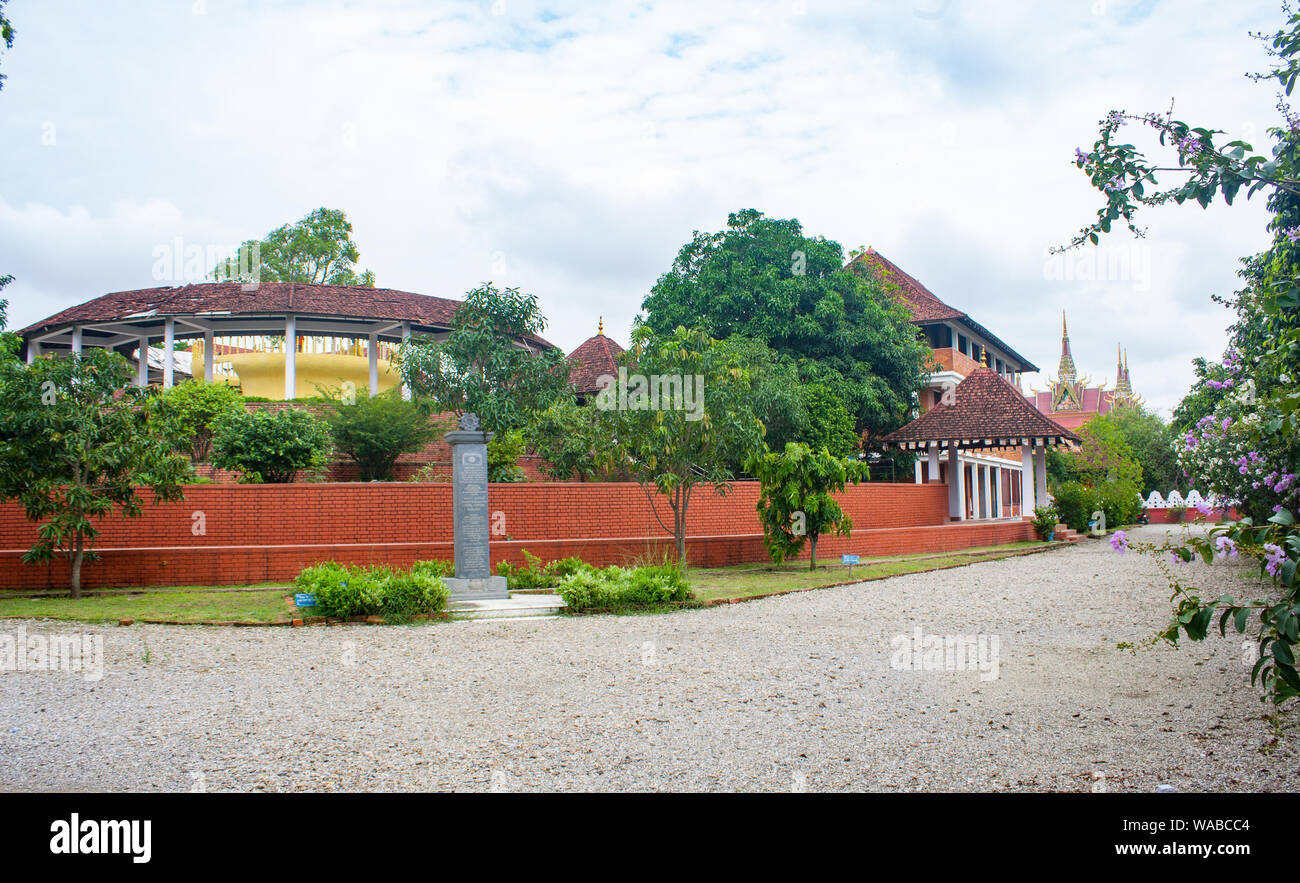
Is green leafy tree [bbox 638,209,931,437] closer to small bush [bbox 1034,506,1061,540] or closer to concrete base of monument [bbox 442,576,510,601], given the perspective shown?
small bush [bbox 1034,506,1061,540]

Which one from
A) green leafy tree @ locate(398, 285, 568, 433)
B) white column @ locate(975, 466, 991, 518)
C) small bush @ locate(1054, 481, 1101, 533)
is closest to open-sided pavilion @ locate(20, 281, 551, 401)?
green leafy tree @ locate(398, 285, 568, 433)

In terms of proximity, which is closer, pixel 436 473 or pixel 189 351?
pixel 436 473

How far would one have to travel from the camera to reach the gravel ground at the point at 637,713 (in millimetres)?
4945

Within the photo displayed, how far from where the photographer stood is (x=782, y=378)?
2245 cm

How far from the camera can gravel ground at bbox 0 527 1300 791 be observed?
495 centimetres

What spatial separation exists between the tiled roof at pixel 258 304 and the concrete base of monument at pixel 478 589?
15195 mm

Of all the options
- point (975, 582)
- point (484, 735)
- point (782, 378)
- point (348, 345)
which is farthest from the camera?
point (348, 345)

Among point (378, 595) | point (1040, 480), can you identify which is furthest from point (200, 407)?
point (1040, 480)

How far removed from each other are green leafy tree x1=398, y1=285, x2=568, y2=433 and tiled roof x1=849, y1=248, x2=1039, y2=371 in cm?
1453

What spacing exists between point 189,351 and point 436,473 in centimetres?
2491

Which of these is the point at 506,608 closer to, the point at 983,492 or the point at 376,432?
the point at 376,432
